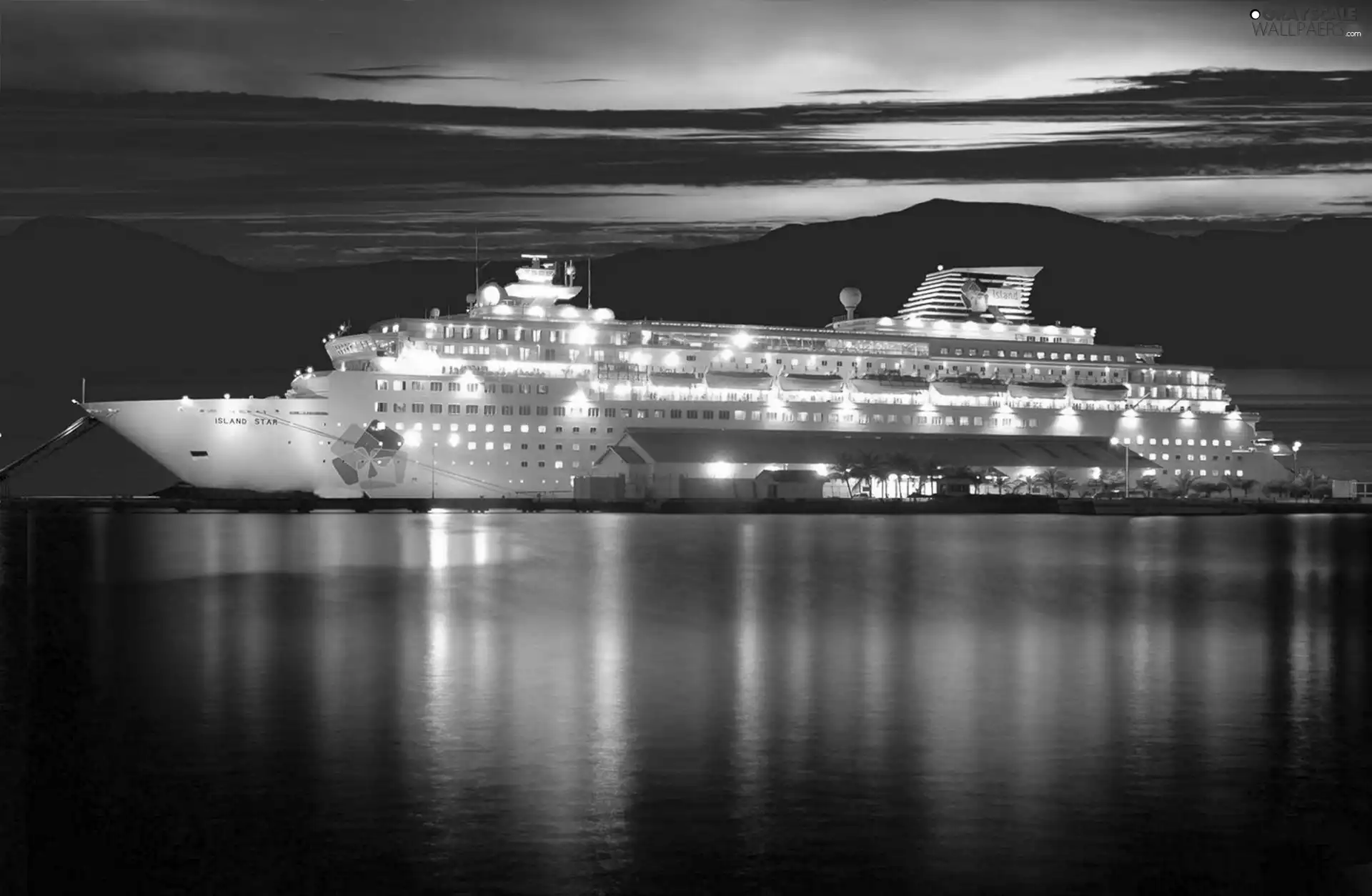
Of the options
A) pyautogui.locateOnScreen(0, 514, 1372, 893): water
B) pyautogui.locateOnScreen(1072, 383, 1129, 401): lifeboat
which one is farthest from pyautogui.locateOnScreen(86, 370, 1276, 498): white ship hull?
pyautogui.locateOnScreen(0, 514, 1372, 893): water

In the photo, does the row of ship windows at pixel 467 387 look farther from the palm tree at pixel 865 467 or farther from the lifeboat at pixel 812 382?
the palm tree at pixel 865 467

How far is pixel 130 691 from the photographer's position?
62.0 feet

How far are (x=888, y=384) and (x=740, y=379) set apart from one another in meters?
8.17

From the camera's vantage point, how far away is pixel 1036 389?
257 ft

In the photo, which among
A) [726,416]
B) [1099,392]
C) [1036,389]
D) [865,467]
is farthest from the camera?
[1099,392]

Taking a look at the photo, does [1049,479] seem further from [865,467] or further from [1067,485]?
[865,467]

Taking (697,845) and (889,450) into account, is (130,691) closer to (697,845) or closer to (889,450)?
(697,845)

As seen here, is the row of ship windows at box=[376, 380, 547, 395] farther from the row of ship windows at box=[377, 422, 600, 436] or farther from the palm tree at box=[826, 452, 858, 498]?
the palm tree at box=[826, 452, 858, 498]

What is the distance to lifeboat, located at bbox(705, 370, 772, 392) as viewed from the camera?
69.5m

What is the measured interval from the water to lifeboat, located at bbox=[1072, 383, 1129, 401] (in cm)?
4508

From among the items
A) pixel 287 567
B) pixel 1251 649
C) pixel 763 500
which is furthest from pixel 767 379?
pixel 1251 649

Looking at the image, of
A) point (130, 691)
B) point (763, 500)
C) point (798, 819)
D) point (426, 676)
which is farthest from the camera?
point (763, 500)

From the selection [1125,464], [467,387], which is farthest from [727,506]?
[1125,464]

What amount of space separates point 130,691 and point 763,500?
2036 inches
